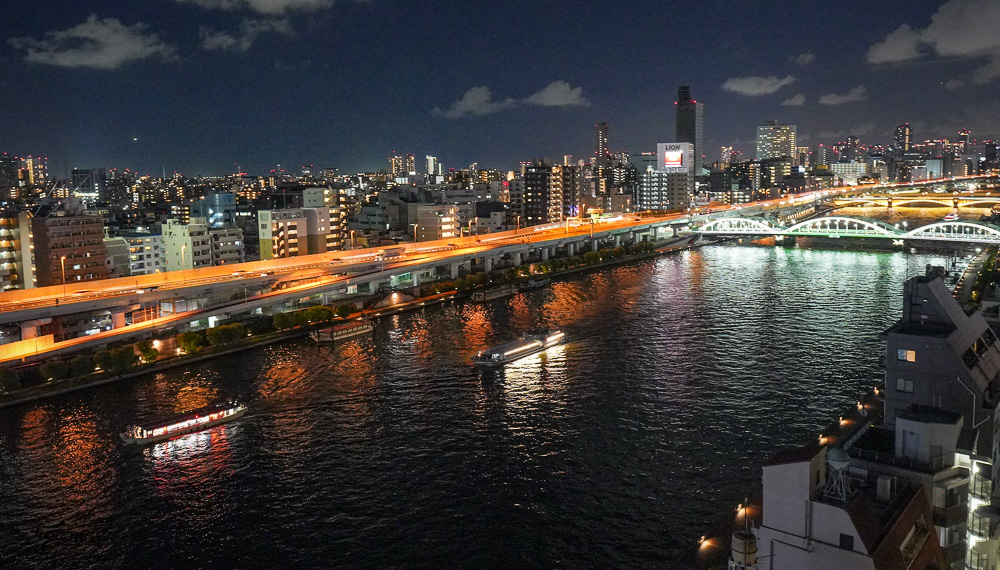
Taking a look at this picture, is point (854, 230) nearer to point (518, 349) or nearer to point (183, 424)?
→ point (518, 349)

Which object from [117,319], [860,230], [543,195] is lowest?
[117,319]

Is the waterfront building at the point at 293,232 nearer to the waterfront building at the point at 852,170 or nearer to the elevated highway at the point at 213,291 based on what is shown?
the elevated highway at the point at 213,291

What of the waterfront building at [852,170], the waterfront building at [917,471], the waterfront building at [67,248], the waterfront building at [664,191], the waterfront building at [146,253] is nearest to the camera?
the waterfront building at [917,471]

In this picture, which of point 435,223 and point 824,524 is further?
point 435,223

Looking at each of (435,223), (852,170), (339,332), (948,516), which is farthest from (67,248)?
(852,170)

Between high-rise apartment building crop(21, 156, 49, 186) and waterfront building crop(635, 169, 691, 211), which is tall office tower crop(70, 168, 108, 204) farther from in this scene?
waterfront building crop(635, 169, 691, 211)

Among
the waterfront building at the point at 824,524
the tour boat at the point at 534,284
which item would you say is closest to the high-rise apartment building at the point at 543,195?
the tour boat at the point at 534,284
